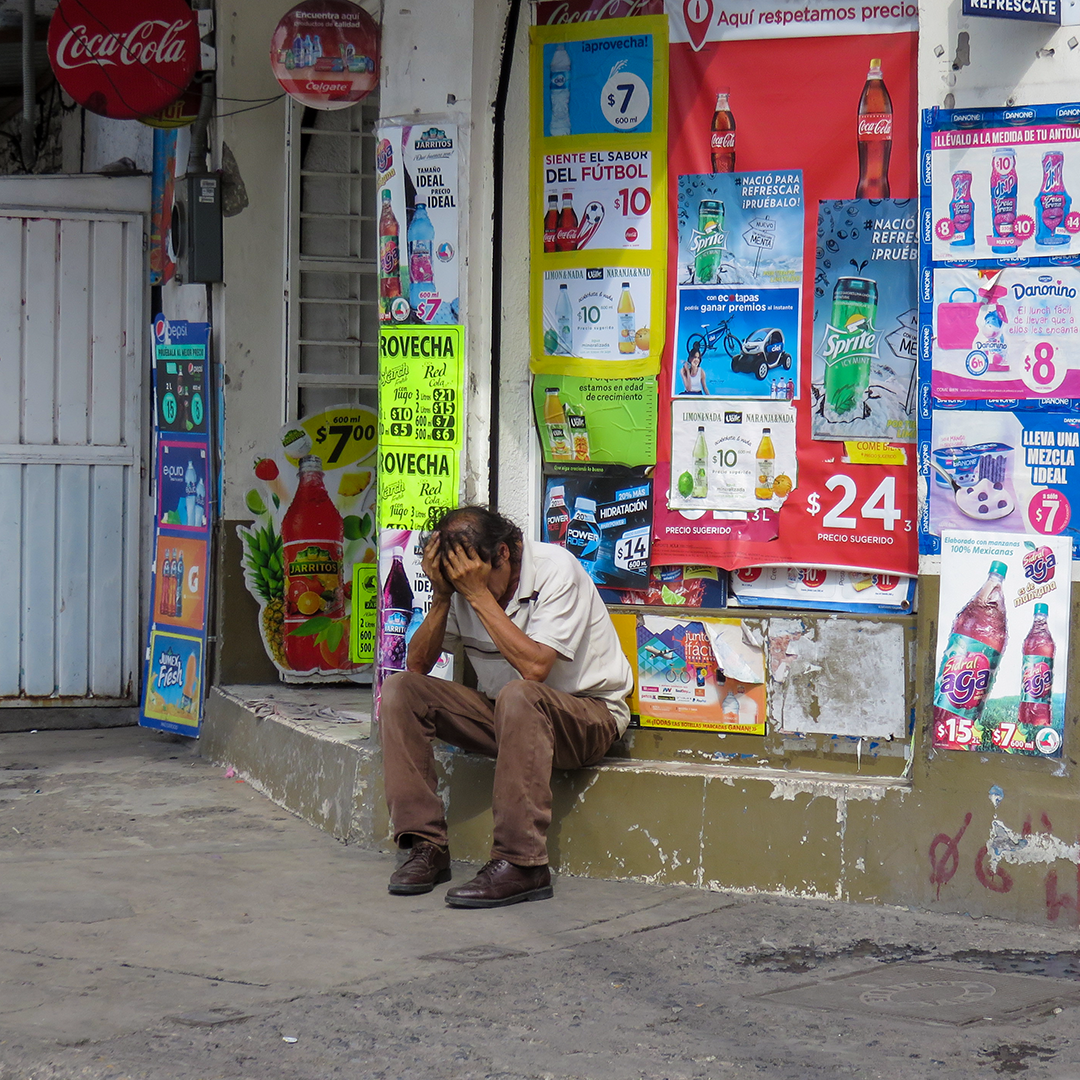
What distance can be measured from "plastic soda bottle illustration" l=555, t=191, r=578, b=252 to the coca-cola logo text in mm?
2228

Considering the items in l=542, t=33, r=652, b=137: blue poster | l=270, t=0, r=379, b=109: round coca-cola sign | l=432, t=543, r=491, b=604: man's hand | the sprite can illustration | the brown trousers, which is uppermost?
l=270, t=0, r=379, b=109: round coca-cola sign

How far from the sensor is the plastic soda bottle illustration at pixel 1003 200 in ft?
13.6

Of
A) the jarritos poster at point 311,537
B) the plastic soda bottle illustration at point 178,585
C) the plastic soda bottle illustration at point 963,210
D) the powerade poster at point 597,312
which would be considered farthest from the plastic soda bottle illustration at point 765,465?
the plastic soda bottle illustration at point 178,585

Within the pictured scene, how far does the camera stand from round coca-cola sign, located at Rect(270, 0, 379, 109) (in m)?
5.25

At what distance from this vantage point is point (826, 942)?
396 cm

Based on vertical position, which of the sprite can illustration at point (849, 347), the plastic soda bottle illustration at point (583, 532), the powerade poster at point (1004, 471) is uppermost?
the sprite can illustration at point (849, 347)

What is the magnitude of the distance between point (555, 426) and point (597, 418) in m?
0.16

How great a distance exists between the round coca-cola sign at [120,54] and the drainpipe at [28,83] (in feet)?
3.60

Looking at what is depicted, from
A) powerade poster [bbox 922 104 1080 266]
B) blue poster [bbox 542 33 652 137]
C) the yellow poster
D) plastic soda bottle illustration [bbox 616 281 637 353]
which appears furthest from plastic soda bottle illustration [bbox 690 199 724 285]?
powerade poster [bbox 922 104 1080 266]

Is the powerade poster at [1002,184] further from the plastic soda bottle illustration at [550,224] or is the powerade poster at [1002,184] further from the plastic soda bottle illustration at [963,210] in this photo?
the plastic soda bottle illustration at [550,224]

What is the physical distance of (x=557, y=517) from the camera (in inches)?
193

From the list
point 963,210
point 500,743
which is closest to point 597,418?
point 500,743

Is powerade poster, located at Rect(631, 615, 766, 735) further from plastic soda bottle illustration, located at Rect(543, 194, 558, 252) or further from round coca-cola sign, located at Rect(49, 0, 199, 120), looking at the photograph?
round coca-cola sign, located at Rect(49, 0, 199, 120)

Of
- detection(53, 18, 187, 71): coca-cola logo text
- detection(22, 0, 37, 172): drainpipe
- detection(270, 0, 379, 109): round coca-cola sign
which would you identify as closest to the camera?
detection(270, 0, 379, 109): round coca-cola sign
